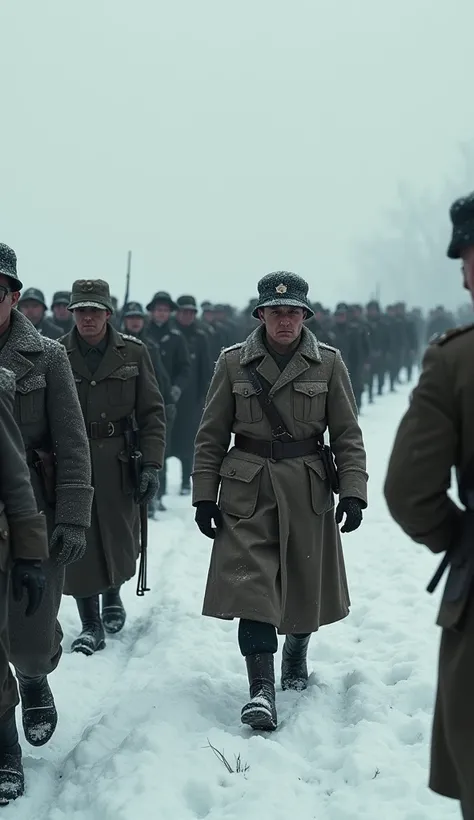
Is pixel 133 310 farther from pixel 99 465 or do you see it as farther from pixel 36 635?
pixel 36 635

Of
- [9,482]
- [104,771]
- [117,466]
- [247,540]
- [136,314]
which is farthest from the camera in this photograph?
[136,314]

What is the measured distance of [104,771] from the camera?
4.16m

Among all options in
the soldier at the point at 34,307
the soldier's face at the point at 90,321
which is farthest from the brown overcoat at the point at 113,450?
the soldier at the point at 34,307

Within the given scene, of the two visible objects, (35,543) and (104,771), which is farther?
(104,771)

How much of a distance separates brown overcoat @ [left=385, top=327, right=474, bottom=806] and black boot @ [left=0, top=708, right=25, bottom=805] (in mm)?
1891

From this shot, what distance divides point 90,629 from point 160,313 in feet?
17.7

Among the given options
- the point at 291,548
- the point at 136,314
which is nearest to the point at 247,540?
the point at 291,548

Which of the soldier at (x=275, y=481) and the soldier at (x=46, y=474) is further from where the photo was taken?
the soldier at (x=275, y=481)

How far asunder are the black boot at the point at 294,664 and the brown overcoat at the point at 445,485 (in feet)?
7.89

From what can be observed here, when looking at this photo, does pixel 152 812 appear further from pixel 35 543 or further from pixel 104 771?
pixel 35 543

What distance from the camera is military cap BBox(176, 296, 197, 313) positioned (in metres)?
11.9

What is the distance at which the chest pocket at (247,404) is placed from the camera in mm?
4941

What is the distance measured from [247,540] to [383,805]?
139cm

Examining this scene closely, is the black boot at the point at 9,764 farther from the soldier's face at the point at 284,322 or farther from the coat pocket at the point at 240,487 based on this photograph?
the soldier's face at the point at 284,322
